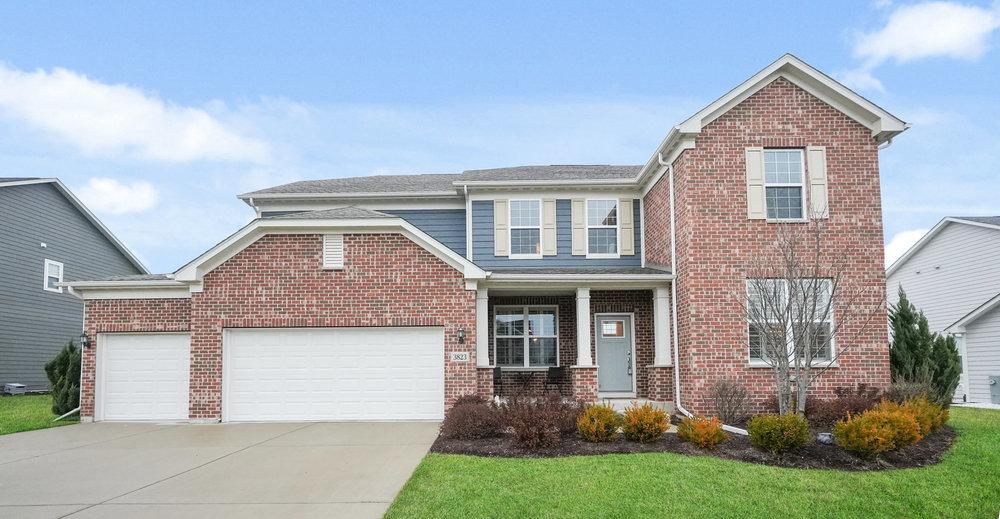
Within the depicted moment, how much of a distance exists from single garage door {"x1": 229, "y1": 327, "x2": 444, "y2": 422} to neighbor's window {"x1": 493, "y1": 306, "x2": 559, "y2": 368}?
3.40 metres

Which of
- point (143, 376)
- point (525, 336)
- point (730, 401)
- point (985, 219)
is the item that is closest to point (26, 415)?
point (143, 376)

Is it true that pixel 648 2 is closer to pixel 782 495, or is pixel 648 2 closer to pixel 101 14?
pixel 782 495

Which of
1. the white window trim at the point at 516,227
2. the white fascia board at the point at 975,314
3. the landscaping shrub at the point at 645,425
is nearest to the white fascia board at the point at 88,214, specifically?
the white window trim at the point at 516,227

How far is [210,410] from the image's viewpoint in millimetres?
14828

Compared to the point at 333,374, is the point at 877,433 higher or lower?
lower

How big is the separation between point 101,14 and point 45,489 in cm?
1100

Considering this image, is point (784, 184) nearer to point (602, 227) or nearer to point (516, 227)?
point (602, 227)

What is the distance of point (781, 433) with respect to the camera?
980 centimetres

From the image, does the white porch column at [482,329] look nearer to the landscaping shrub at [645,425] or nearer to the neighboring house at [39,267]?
the landscaping shrub at [645,425]

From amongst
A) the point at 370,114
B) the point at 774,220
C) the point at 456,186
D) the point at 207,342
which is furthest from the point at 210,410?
the point at 774,220

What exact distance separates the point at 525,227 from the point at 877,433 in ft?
34.2

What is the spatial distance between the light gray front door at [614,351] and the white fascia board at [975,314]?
10.5m

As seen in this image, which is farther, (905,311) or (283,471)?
(905,311)

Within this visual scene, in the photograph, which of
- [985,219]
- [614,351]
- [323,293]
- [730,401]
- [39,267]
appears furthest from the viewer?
[39,267]
